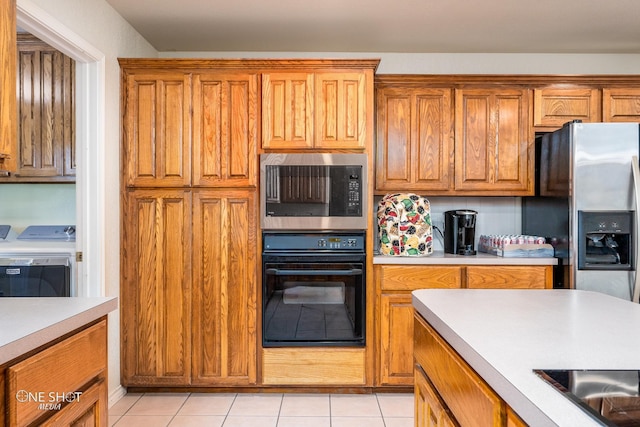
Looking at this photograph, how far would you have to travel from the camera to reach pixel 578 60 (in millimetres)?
3395

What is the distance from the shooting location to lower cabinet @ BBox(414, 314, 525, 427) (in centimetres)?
86

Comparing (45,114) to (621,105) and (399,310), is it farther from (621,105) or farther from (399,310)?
(621,105)

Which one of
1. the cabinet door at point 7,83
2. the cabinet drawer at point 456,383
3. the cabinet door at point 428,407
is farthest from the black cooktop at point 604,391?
the cabinet door at point 7,83

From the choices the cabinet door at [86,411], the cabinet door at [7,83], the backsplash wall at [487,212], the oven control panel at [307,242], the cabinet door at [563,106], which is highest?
the cabinet door at [563,106]

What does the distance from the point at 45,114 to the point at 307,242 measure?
2.06 m

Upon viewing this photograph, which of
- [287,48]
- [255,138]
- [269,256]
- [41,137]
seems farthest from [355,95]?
[41,137]

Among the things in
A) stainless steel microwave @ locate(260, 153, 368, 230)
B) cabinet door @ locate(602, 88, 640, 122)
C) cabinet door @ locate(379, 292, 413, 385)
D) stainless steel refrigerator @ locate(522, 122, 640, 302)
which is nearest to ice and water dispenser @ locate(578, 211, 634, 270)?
stainless steel refrigerator @ locate(522, 122, 640, 302)

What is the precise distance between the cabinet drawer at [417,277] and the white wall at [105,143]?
1737 mm

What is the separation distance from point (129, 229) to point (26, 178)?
93cm

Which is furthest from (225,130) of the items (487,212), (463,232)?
(487,212)

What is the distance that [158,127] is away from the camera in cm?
271

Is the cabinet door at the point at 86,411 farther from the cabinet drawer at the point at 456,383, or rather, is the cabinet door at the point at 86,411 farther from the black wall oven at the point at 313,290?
the black wall oven at the point at 313,290

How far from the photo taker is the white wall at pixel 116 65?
2361mm

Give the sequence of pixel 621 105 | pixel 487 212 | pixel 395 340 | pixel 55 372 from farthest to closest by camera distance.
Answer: pixel 487 212
pixel 621 105
pixel 395 340
pixel 55 372
